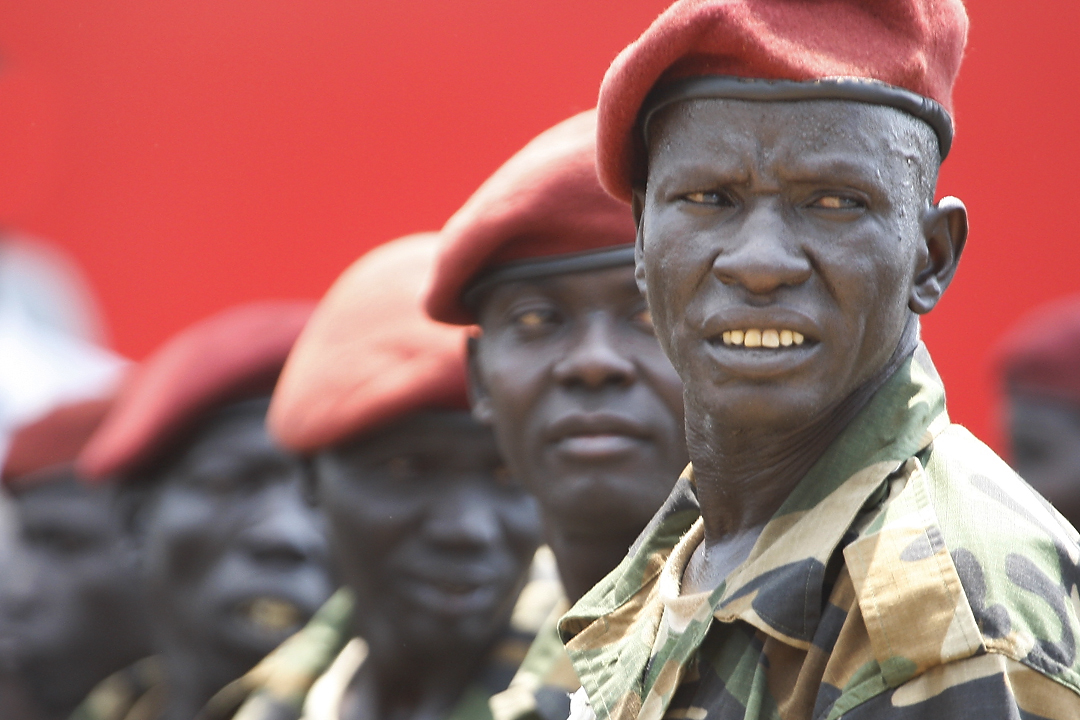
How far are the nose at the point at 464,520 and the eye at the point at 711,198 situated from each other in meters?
1.72

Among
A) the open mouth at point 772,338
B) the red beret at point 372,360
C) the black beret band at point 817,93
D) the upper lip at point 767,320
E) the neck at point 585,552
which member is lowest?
the neck at point 585,552

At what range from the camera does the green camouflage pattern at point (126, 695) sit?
5312mm

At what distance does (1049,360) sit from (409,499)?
2.00 m

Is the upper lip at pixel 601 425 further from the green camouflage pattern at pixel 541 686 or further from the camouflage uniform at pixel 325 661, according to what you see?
the camouflage uniform at pixel 325 661

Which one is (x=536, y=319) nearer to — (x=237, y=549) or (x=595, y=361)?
(x=595, y=361)

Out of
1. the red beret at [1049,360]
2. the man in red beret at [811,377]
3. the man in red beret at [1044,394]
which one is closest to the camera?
the man in red beret at [811,377]

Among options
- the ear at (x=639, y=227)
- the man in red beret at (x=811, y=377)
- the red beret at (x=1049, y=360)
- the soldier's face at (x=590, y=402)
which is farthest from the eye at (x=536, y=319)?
the red beret at (x=1049, y=360)

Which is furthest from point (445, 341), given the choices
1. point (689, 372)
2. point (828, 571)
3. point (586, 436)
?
point (828, 571)

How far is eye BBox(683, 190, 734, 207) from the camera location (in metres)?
1.88

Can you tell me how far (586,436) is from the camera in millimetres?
2881

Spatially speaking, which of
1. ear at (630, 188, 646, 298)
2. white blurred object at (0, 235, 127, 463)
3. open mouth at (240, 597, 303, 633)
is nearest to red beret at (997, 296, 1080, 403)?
open mouth at (240, 597, 303, 633)

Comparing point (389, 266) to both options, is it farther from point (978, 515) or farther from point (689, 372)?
point (978, 515)

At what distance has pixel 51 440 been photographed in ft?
18.0

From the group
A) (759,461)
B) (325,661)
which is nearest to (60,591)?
(325,661)
